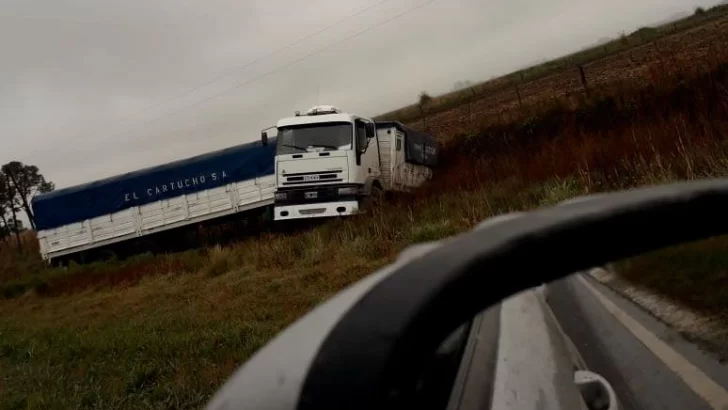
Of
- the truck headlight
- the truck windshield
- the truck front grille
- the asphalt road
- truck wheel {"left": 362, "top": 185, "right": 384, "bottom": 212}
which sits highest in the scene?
the truck windshield

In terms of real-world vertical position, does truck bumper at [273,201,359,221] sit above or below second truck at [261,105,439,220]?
below

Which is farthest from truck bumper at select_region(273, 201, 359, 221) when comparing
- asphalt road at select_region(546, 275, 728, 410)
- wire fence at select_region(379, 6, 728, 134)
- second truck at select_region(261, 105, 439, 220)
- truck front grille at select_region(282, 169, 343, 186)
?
asphalt road at select_region(546, 275, 728, 410)

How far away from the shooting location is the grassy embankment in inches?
239

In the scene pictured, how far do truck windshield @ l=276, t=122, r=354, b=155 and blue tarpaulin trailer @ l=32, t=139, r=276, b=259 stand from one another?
19.7 ft

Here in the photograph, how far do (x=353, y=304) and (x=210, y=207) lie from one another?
25.2 metres

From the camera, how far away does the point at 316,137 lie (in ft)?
→ 61.4

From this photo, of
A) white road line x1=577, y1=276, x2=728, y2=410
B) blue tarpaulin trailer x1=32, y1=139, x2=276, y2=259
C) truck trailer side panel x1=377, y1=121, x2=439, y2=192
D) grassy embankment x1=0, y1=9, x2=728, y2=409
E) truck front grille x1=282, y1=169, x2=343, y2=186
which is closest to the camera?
white road line x1=577, y1=276, x2=728, y2=410

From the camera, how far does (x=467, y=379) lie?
4.92ft

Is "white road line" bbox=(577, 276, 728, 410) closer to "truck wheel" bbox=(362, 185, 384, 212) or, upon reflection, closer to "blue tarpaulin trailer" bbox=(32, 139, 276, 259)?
"truck wheel" bbox=(362, 185, 384, 212)

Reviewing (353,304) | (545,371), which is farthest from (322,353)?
(545,371)

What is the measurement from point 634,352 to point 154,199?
84.3 ft

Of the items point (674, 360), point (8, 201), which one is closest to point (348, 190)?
point (674, 360)

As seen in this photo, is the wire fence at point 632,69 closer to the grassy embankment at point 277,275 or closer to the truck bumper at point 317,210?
the grassy embankment at point 277,275

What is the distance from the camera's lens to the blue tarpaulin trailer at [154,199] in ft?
82.6
